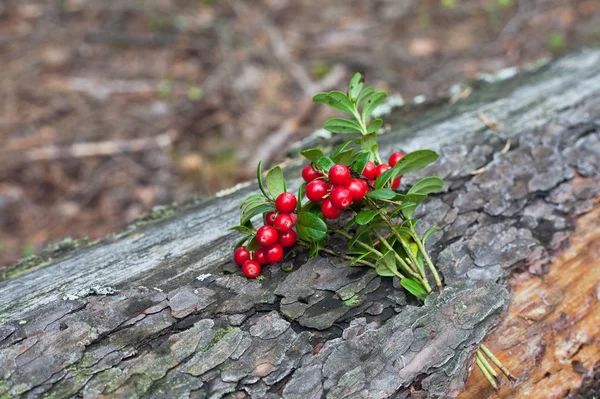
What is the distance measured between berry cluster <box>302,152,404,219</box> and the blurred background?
10.00ft

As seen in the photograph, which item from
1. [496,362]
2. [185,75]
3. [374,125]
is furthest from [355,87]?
[185,75]

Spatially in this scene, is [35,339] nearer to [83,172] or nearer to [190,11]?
[83,172]

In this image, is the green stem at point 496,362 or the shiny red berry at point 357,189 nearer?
the shiny red berry at point 357,189

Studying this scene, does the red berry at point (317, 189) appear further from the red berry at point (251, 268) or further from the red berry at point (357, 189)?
the red berry at point (251, 268)

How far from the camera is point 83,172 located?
5.26 m

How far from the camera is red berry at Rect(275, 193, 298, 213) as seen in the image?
2012mm

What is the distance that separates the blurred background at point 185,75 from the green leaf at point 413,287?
3.14 m

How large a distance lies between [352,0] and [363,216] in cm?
601

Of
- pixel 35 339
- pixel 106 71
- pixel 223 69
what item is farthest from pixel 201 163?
pixel 35 339

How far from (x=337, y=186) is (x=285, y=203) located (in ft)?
0.70

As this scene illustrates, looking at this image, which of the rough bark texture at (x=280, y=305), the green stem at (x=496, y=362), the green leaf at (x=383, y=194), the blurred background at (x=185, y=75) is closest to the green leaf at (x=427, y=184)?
the green leaf at (x=383, y=194)

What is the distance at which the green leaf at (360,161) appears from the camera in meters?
2.02

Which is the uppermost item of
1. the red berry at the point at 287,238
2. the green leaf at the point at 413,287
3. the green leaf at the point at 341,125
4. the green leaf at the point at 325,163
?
the green leaf at the point at 341,125

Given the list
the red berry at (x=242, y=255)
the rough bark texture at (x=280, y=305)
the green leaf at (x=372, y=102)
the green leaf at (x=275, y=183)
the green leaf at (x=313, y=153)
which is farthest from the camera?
the green leaf at (x=372, y=102)
